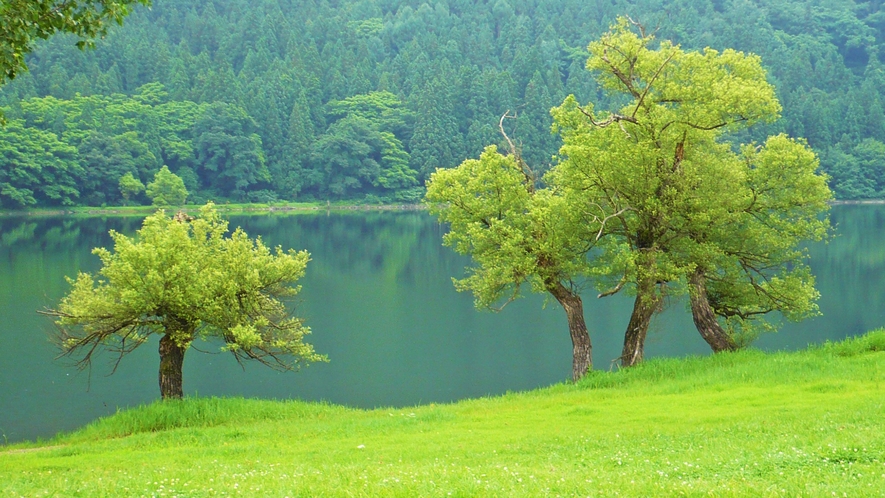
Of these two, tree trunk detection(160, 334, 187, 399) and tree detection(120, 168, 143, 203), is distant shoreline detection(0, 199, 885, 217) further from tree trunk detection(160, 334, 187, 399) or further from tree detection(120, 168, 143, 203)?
tree trunk detection(160, 334, 187, 399)

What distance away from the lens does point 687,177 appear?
23.8 metres

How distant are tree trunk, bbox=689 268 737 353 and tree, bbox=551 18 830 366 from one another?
35 mm

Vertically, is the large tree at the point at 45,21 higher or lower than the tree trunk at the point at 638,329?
higher

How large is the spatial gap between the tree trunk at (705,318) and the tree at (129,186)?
10398 centimetres

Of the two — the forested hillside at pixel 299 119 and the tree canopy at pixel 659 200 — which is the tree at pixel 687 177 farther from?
the forested hillside at pixel 299 119

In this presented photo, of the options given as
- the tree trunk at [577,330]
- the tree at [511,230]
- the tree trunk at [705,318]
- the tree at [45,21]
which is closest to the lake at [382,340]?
the tree trunk at [577,330]

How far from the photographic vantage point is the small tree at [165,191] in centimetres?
11638

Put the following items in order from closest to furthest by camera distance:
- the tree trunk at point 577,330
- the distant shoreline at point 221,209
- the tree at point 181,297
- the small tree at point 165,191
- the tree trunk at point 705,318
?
the tree at point 181,297
the tree trunk at point 705,318
the tree trunk at point 577,330
the distant shoreline at point 221,209
the small tree at point 165,191

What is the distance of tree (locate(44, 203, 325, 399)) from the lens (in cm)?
2280

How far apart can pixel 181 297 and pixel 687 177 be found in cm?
1428

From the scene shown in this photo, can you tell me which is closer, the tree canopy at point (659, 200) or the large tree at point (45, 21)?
the large tree at point (45, 21)

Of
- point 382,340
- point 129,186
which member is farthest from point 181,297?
point 129,186

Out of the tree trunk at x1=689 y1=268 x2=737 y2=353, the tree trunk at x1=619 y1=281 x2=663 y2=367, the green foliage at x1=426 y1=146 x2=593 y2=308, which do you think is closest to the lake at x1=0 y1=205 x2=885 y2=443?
the tree trunk at x1=619 y1=281 x2=663 y2=367

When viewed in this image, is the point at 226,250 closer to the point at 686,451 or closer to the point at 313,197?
the point at 686,451
